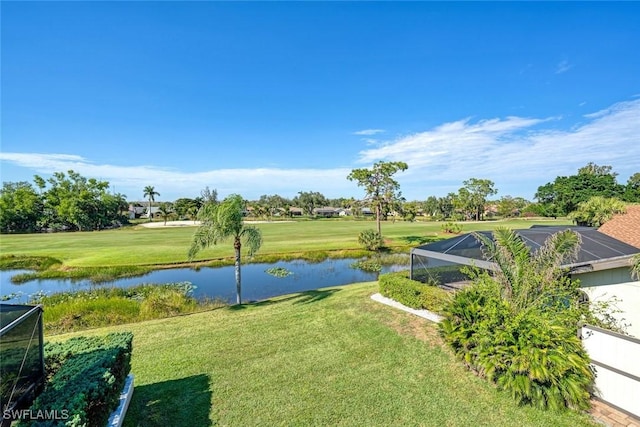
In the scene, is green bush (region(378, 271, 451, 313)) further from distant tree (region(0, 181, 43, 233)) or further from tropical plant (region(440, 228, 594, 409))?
distant tree (region(0, 181, 43, 233))

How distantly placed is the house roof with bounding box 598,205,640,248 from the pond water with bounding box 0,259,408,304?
11426 mm

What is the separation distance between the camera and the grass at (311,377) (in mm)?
5211

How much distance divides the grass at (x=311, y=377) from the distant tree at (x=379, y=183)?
22.4 m

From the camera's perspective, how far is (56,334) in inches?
394

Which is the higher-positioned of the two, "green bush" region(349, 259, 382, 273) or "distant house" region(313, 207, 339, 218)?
"distant house" region(313, 207, 339, 218)

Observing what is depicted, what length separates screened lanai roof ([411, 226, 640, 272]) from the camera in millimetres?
9461

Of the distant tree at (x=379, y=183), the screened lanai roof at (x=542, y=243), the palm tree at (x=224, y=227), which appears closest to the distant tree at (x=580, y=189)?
the distant tree at (x=379, y=183)

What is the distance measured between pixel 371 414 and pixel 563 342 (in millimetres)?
3583

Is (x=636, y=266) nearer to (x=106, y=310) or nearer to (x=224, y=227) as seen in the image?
(x=224, y=227)

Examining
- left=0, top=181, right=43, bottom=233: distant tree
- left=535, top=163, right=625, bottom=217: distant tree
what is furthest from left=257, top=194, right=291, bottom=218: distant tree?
left=535, top=163, right=625, bottom=217: distant tree

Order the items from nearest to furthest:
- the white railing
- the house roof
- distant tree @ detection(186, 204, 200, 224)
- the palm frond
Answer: the white railing < the house roof < the palm frond < distant tree @ detection(186, 204, 200, 224)

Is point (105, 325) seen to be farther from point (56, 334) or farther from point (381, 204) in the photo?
point (381, 204)

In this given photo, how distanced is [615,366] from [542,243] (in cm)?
589

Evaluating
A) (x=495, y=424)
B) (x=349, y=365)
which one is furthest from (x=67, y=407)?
(x=495, y=424)
